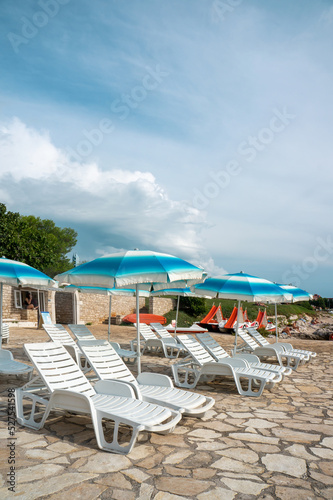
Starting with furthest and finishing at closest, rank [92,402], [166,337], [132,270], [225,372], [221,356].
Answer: [166,337]
[221,356]
[225,372]
[132,270]
[92,402]

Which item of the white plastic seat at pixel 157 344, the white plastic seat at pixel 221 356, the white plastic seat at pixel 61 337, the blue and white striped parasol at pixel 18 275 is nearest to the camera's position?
the blue and white striped parasol at pixel 18 275

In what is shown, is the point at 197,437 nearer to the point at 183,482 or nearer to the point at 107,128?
the point at 183,482

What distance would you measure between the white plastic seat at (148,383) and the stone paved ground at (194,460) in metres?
0.27

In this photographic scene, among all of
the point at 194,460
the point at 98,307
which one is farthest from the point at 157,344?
the point at 98,307

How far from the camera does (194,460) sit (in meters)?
3.55

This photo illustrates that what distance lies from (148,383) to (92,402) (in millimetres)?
1502

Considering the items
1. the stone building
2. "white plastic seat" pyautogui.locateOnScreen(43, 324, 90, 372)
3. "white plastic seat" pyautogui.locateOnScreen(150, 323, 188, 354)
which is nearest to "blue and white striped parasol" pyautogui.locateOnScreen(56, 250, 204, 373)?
"white plastic seat" pyautogui.locateOnScreen(43, 324, 90, 372)

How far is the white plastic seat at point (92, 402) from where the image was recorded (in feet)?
12.1

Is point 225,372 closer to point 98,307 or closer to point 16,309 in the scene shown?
point 16,309

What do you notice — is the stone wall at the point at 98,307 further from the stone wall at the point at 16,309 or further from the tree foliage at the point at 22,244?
the tree foliage at the point at 22,244

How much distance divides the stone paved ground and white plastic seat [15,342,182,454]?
178mm

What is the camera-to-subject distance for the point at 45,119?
9641 millimetres

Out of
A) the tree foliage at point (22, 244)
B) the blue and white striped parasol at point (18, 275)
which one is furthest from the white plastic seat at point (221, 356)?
the tree foliage at point (22, 244)

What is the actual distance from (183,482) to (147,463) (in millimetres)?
470
